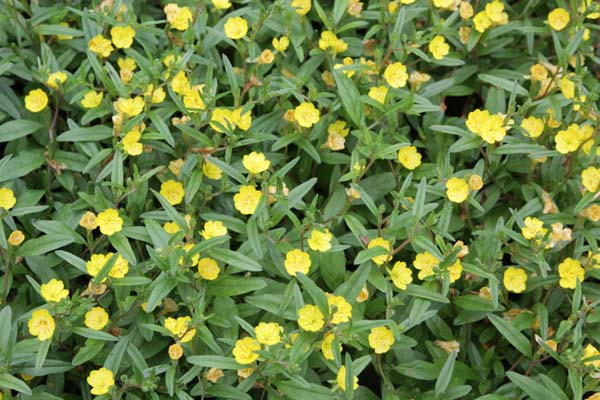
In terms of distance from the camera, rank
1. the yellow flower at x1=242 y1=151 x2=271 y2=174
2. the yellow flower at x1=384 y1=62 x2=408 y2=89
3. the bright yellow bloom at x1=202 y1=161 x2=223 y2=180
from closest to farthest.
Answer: the yellow flower at x1=242 y1=151 x2=271 y2=174, the bright yellow bloom at x1=202 y1=161 x2=223 y2=180, the yellow flower at x1=384 y1=62 x2=408 y2=89

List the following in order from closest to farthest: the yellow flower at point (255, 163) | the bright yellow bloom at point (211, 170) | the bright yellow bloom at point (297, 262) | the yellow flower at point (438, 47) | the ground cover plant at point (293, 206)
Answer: the ground cover plant at point (293, 206)
the bright yellow bloom at point (297, 262)
the yellow flower at point (255, 163)
the bright yellow bloom at point (211, 170)
the yellow flower at point (438, 47)

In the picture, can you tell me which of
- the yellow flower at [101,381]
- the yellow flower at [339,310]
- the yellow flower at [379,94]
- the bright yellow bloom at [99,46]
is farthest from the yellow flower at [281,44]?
the yellow flower at [101,381]

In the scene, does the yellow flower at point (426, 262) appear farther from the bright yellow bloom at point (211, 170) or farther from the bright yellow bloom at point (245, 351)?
the bright yellow bloom at point (211, 170)

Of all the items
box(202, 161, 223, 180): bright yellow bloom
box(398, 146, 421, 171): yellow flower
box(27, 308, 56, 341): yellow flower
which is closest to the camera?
box(27, 308, 56, 341): yellow flower

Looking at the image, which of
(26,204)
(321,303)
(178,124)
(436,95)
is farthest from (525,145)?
(26,204)

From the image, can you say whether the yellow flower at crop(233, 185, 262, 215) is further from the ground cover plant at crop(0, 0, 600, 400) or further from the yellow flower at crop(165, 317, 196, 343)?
the yellow flower at crop(165, 317, 196, 343)

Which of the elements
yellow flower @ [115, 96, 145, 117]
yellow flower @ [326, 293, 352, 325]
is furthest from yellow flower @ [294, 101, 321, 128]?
yellow flower @ [326, 293, 352, 325]

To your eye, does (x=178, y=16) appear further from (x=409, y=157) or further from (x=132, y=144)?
(x=409, y=157)

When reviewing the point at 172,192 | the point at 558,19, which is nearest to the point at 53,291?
the point at 172,192
